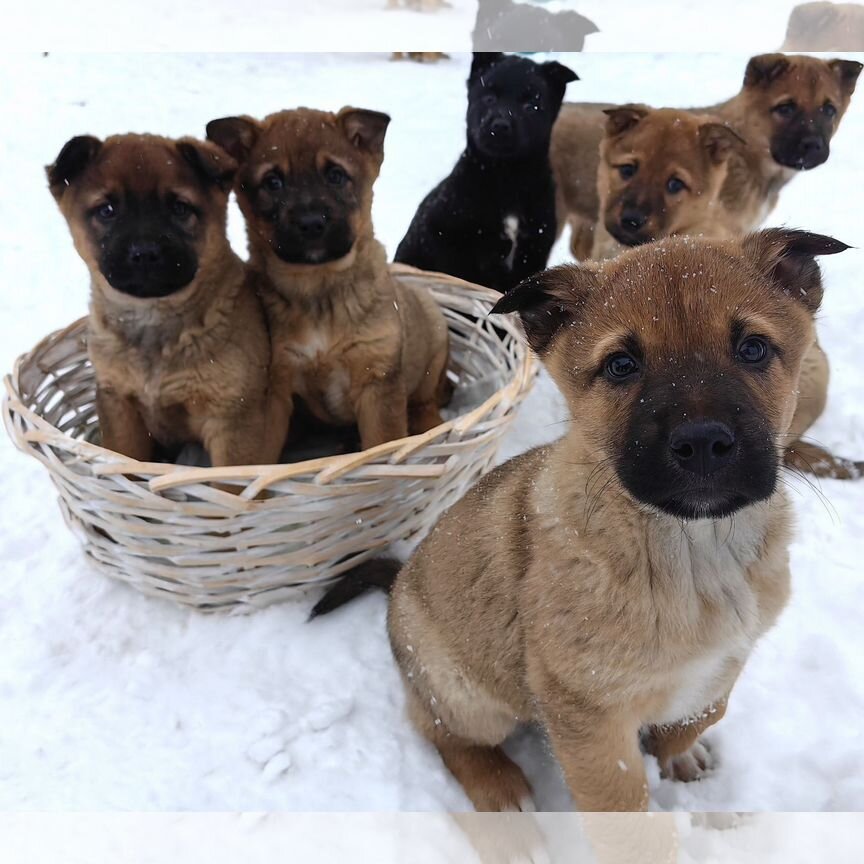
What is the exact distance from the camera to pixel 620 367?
1645mm

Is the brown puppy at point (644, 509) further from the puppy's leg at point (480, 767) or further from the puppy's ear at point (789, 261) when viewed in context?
the puppy's leg at point (480, 767)

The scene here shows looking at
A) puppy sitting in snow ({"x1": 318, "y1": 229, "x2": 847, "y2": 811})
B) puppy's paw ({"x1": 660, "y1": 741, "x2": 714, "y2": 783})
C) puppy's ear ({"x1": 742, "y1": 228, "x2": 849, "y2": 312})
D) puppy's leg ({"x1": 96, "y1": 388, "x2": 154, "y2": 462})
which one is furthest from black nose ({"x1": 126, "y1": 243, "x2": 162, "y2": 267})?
puppy's paw ({"x1": 660, "y1": 741, "x2": 714, "y2": 783})

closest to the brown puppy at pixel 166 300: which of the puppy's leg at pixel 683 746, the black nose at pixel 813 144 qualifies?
the puppy's leg at pixel 683 746

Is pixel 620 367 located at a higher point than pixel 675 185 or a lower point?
higher

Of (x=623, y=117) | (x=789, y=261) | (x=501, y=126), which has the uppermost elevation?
(x=789, y=261)

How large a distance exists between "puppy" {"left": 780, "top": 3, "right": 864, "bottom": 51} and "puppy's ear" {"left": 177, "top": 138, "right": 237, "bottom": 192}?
2.51 m

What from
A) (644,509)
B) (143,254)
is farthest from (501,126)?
(644,509)

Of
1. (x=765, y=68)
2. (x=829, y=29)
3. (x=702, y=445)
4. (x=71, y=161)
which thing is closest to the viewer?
(x=702, y=445)

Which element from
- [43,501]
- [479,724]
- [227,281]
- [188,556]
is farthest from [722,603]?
[43,501]

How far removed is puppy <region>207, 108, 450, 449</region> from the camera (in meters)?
2.79

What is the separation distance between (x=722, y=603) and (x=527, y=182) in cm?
313

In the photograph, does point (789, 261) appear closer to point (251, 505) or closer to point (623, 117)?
point (251, 505)

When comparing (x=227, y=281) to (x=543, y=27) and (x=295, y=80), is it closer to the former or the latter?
(x=295, y=80)

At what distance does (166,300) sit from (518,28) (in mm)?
2503
